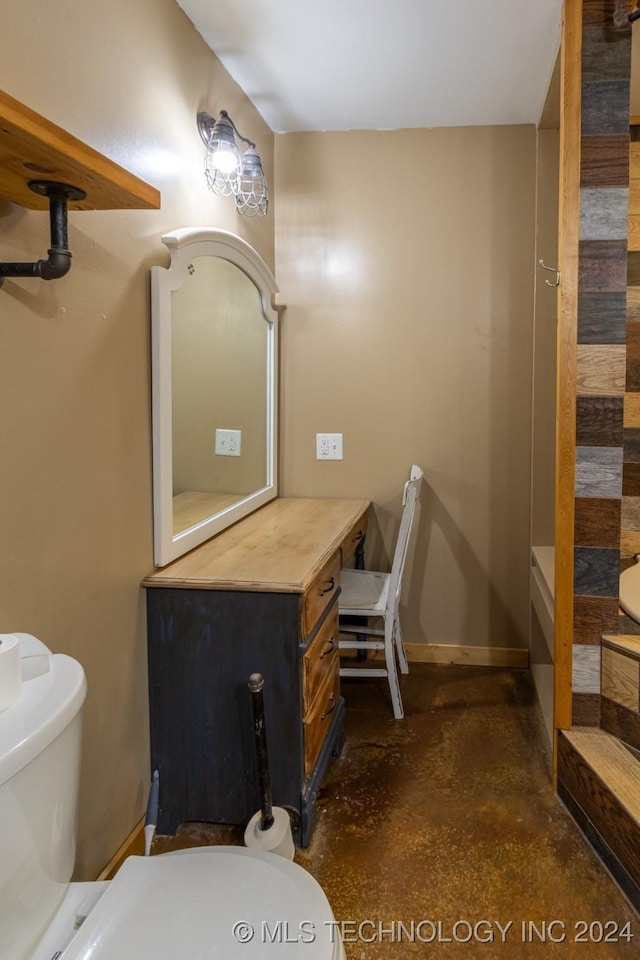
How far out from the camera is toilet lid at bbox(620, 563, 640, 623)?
1.84 metres

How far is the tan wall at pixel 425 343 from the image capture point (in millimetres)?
2713

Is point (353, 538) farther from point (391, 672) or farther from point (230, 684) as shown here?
point (230, 684)

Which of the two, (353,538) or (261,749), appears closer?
(261,749)

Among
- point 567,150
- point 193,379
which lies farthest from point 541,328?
point 193,379

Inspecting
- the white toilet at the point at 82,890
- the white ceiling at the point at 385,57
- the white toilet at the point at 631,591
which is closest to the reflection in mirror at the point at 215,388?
the white ceiling at the point at 385,57

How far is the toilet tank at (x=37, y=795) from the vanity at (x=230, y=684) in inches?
23.6

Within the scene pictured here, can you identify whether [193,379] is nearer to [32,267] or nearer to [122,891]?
[32,267]

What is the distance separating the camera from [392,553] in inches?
114

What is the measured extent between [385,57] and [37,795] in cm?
231

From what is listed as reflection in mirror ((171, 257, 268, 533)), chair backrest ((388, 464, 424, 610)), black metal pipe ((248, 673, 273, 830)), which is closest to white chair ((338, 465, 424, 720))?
chair backrest ((388, 464, 424, 610))

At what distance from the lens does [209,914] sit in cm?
98

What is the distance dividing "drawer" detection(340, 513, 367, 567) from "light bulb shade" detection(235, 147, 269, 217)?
1.24 m

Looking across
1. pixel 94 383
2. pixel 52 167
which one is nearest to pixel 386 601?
pixel 94 383

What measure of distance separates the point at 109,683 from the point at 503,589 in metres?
1.84
